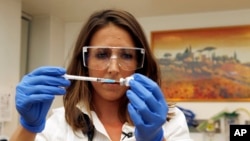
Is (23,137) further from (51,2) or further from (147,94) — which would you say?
(51,2)

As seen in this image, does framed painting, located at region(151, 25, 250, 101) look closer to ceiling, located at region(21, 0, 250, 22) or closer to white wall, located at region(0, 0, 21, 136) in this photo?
ceiling, located at region(21, 0, 250, 22)

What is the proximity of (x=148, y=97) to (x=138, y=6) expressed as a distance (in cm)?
226

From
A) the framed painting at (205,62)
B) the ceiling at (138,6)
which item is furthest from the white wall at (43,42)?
the framed painting at (205,62)

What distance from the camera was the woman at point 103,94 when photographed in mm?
895

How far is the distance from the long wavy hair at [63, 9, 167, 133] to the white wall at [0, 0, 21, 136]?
1576mm

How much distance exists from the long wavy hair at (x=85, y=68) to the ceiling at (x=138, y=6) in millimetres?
1725

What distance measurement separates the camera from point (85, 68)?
3.85ft

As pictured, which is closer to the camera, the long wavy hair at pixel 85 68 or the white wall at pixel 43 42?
the long wavy hair at pixel 85 68

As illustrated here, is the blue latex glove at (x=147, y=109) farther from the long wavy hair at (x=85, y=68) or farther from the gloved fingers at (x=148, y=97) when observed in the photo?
the long wavy hair at (x=85, y=68)

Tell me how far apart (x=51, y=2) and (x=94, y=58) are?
203cm

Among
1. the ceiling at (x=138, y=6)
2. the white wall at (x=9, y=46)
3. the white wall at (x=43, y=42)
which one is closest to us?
the white wall at (x=9, y=46)

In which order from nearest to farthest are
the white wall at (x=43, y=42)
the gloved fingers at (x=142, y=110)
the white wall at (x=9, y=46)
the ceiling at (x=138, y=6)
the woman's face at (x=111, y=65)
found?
the gloved fingers at (x=142, y=110)
the woman's face at (x=111, y=65)
the white wall at (x=9, y=46)
the ceiling at (x=138, y=6)
the white wall at (x=43, y=42)

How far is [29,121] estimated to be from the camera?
3.04ft

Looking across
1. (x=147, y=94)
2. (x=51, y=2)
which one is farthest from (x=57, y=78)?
(x=51, y=2)
